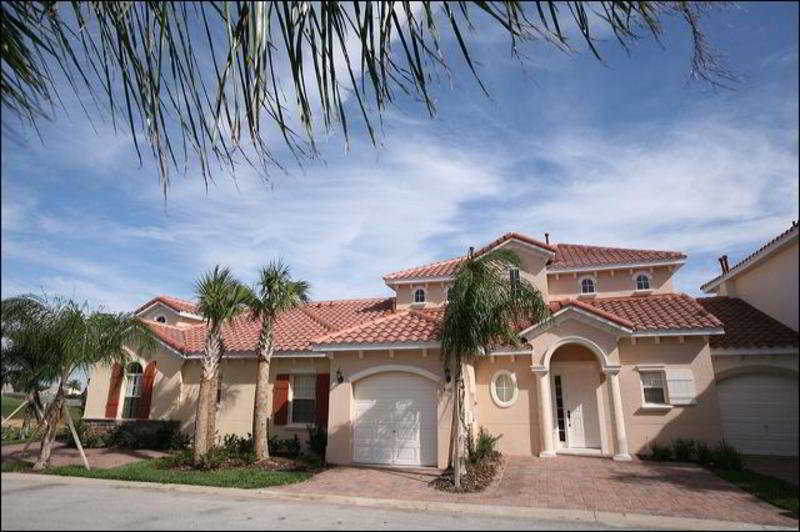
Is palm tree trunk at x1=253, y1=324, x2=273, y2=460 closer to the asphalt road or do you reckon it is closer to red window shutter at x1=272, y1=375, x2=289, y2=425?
red window shutter at x1=272, y1=375, x2=289, y2=425

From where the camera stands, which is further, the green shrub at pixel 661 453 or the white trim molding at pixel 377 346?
the green shrub at pixel 661 453

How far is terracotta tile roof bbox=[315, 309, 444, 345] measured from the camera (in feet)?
48.0

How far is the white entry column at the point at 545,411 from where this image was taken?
15.7 m

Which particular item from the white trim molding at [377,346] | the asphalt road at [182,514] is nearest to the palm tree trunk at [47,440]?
the asphalt road at [182,514]

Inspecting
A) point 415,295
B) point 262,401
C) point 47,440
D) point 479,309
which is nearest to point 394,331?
point 479,309

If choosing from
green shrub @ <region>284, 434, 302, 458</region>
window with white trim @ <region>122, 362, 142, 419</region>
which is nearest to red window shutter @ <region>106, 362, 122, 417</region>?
window with white trim @ <region>122, 362, 142, 419</region>

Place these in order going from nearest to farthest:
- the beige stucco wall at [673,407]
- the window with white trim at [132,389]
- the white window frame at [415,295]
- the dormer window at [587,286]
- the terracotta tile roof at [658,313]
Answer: the beige stucco wall at [673,407]
the terracotta tile roof at [658,313]
the window with white trim at [132,389]
the dormer window at [587,286]
the white window frame at [415,295]

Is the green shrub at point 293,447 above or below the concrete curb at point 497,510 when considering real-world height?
above

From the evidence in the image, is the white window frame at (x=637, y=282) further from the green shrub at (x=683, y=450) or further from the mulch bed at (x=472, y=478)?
the mulch bed at (x=472, y=478)

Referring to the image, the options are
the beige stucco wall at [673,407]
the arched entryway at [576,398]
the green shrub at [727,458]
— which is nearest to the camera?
the green shrub at [727,458]

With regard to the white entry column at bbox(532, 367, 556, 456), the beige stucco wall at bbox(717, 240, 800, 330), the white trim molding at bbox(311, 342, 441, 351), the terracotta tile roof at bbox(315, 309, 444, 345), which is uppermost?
the terracotta tile roof at bbox(315, 309, 444, 345)

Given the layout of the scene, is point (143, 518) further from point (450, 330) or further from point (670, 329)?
point (670, 329)

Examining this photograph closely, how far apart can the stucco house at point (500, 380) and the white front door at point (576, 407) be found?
0.12 ft

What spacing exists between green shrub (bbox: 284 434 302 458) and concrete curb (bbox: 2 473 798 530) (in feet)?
18.2
